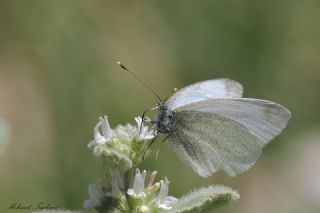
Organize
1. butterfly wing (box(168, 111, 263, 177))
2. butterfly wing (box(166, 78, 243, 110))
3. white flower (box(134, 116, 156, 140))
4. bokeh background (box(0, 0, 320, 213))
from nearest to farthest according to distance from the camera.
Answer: white flower (box(134, 116, 156, 140))
butterfly wing (box(168, 111, 263, 177))
butterfly wing (box(166, 78, 243, 110))
bokeh background (box(0, 0, 320, 213))

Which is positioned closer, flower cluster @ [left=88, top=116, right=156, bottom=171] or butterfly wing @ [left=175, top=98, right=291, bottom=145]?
flower cluster @ [left=88, top=116, right=156, bottom=171]

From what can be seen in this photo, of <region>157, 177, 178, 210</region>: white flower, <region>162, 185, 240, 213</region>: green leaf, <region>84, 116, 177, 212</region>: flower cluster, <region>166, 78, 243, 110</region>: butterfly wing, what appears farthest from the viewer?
<region>166, 78, 243, 110</region>: butterfly wing

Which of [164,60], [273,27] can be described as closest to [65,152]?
[164,60]

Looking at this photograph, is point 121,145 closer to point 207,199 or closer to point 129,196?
point 129,196

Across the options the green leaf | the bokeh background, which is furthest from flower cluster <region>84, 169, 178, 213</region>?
the bokeh background

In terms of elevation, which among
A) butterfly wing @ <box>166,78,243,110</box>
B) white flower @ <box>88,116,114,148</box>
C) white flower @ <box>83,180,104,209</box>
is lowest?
white flower @ <box>83,180,104,209</box>

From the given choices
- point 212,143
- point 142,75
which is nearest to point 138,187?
point 212,143

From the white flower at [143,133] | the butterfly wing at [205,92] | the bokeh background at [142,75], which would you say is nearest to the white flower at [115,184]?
the white flower at [143,133]

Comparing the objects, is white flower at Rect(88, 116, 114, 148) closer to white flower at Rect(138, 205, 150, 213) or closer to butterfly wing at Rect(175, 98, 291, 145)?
white flower at Rect(138, 205, 150, 213)
